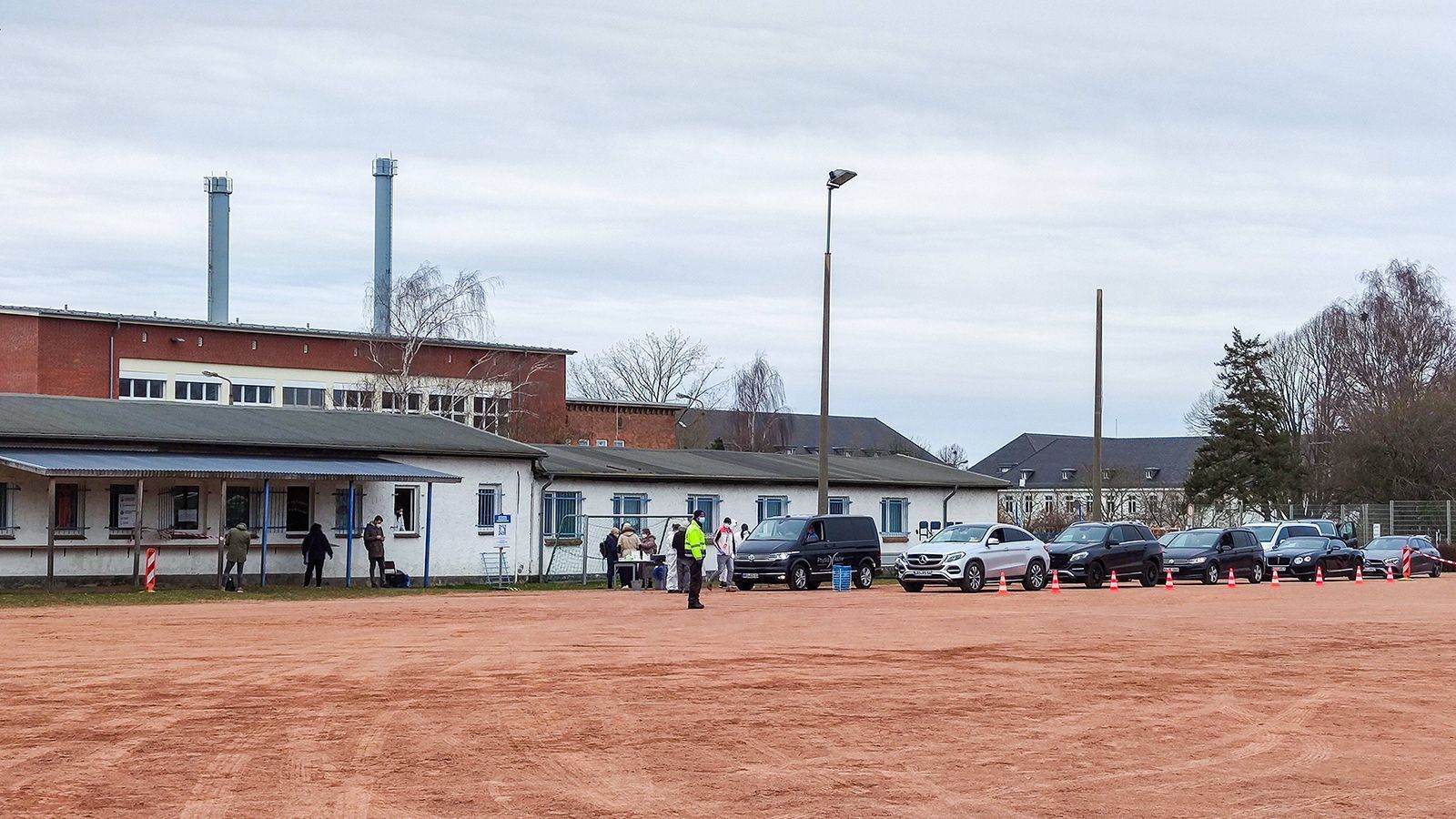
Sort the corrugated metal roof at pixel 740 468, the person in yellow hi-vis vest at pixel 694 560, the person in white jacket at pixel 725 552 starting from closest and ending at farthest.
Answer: the person in yellow hi-vis vest at pixel 694 560 < the person in white jacket at pixel 725 552 < the corrugated metal roof at pixel 740 468

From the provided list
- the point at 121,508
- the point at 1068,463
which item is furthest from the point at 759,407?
the point at 121,508

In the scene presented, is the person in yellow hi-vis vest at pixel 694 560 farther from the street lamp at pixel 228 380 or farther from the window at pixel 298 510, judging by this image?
the street lamp at pixel 228 380

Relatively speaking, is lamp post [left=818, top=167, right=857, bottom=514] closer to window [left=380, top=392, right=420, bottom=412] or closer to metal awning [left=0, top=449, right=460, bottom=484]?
metal awning [left=0, top=449, right=460, bottom=484]

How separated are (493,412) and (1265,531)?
1565 inches

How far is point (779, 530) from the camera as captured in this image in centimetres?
3881

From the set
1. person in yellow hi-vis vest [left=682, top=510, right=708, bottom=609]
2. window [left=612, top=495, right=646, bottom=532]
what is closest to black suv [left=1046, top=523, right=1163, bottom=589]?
window [left=612, top=495, right=646, bottom=532]

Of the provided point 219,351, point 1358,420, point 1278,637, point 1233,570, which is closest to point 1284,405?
point 1358,420

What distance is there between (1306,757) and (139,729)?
A: 834cm

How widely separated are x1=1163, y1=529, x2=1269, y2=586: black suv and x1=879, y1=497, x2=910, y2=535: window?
1201cm

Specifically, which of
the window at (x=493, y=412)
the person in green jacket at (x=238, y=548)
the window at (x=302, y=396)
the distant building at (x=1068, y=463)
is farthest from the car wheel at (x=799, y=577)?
the distant building at (x=1068, y=463)

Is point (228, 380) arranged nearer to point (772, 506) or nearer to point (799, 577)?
point (772, 506)

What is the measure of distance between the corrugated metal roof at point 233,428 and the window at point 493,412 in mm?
29598

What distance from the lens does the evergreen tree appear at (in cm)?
7912

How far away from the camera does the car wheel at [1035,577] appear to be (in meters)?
37.7
